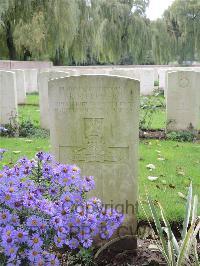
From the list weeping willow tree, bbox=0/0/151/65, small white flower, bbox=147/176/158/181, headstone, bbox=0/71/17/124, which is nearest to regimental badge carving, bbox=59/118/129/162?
small white flower, bbox=147/176/158/181

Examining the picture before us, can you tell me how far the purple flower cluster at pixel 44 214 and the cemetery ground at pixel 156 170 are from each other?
3.42ft

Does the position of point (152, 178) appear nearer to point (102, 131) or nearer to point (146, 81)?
point (102, 131)

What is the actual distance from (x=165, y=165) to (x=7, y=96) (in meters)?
4.12

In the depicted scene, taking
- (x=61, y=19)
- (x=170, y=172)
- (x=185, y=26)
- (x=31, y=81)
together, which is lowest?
(x=170, y=172)

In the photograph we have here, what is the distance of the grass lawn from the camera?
430 cm

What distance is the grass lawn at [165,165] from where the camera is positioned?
4.30 m

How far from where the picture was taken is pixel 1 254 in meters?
2.08

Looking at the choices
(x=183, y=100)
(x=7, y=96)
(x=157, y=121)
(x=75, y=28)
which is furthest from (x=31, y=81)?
(x=183, y=100)

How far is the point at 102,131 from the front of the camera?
3168 millimetres

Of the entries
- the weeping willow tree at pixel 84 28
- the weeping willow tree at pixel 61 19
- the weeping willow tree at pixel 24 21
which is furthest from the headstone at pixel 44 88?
the weeping willow tree at pixel 84 28

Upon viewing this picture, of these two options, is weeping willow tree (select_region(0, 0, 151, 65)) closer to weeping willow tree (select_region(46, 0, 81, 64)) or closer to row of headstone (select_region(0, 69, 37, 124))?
weeping willow tree (select_region(46, 0, 81, 64))

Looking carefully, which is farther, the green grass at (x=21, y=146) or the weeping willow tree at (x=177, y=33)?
the weeping willow tree at (x=177, y=33)

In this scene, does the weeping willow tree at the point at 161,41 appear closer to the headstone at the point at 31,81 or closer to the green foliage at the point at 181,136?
the headstone at the point at 31,81

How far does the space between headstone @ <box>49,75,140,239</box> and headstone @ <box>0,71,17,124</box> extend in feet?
17.3
